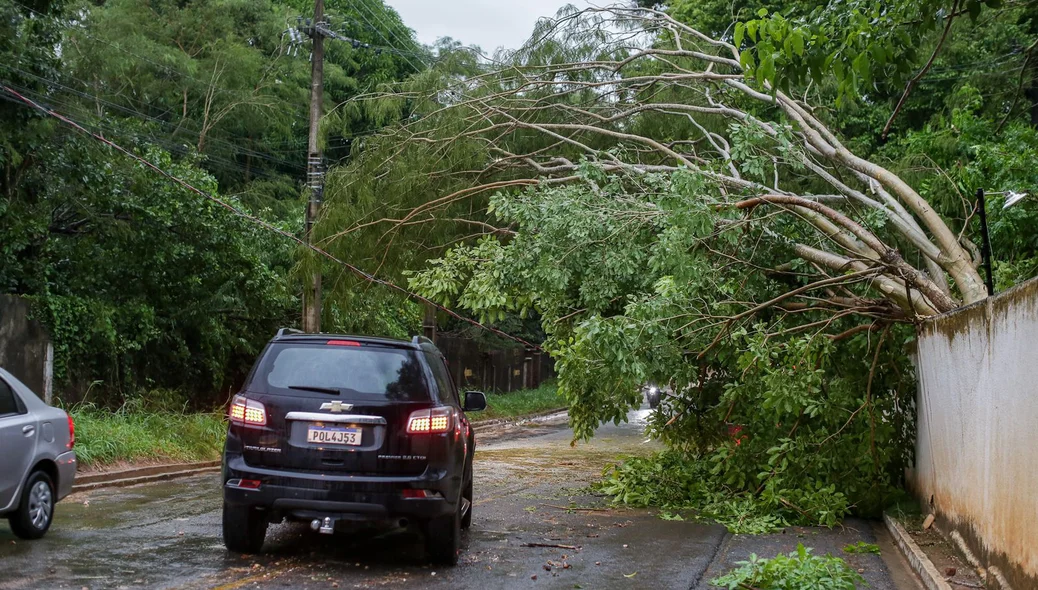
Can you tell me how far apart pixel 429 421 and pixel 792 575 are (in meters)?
2.80

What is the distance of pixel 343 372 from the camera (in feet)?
25.6

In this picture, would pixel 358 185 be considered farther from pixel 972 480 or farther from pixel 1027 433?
pixel 1027 433

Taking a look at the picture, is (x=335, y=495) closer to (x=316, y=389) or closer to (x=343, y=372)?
(x=316, y=389)

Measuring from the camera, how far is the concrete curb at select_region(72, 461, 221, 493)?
1283 centimetres

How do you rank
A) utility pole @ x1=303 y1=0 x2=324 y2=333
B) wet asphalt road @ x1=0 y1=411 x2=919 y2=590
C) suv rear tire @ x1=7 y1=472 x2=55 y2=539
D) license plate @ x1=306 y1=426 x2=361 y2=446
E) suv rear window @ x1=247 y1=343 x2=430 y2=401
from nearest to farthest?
wet asphalt road @ x1=0 y1=411 x2=919 y2=590, license plate @ x1=306 y1=426 x2=361 y2=446, suv rear window @ x1=247 y1=343 x2=430 y2=401, suv rear tire @ x1=7 y1=472 x2=55 y2=539, utility pole @ x1=303 y1=0 x2=324 y2=333

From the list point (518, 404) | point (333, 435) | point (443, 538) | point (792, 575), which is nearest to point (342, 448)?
point (333, 435)

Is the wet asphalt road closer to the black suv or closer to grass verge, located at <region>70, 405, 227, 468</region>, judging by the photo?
the black suv

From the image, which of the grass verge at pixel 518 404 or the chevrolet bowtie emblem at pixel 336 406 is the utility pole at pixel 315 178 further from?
the chevrolet bowtie emblem at pixel 336 406

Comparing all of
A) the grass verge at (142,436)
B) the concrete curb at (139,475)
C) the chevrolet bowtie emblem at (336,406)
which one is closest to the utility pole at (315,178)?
the grass verge at (142,436)

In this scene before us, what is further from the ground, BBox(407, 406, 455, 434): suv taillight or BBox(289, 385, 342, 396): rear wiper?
BBox(289, 385, 342, 396): rear wiper

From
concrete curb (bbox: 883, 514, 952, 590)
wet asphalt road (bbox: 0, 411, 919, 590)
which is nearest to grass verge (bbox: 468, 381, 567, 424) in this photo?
wet asphalt road (bbox: 0, 411, 919, 590)

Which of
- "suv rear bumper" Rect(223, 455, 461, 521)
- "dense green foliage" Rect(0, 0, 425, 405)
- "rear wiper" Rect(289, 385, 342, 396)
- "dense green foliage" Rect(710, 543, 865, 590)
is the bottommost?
"dense green foliage" Rect(710, 543, 865, 590)

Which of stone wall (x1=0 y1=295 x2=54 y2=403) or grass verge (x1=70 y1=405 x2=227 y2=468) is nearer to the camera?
grass verge (x1=70 y1=405 x2=227 y2=468)

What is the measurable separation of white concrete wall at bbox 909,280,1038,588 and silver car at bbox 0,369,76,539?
716cm
